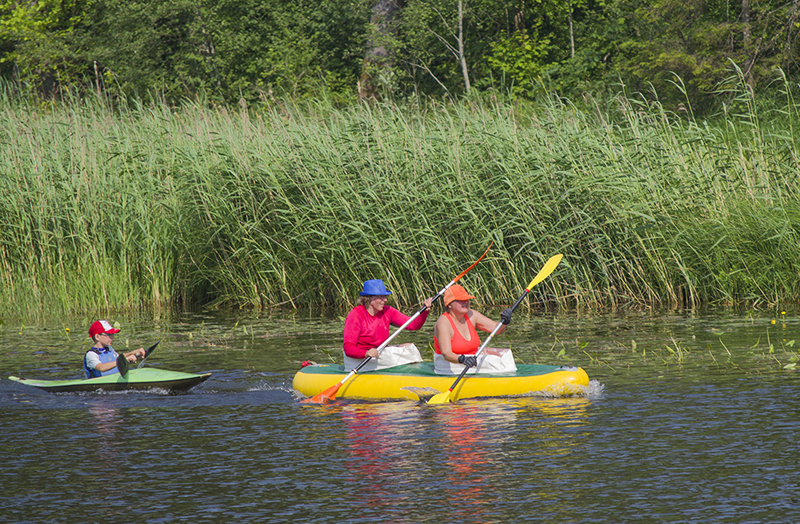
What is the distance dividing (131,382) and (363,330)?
1.96 meters

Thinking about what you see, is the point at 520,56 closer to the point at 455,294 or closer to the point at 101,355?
the point at 455,294

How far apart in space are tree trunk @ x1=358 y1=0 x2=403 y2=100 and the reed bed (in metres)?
11.7

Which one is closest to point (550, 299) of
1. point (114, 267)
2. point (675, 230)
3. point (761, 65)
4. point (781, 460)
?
point (675, 230)

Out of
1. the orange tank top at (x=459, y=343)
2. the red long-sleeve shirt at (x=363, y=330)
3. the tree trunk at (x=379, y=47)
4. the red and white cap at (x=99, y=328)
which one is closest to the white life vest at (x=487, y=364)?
the orange tank top at (x=459, y=343)

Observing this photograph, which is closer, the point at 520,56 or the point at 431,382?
the point at 431,382

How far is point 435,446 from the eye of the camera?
5.96 m

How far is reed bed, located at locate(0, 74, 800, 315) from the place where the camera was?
11.1 m

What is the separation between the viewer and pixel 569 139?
1141cm

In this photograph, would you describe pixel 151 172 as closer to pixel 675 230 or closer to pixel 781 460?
pixel 675 230

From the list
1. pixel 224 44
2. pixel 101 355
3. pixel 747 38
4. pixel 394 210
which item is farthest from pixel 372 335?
pixel 224 44

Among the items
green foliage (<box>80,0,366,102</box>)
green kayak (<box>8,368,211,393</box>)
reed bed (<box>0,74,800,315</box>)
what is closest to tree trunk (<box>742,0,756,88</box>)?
reed bed (<box>0,74,800,315</box>)

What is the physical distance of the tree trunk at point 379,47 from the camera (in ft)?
79.9

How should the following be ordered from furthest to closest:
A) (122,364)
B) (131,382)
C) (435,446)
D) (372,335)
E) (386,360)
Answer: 1. (372,335)
2. (386,360)
3. (131,382)
4. (122,364)
5. (435,446)

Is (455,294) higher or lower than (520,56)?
lower
